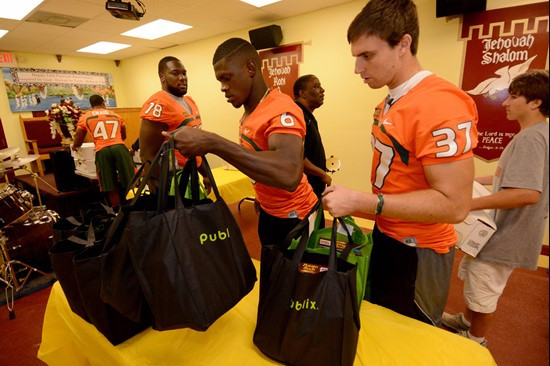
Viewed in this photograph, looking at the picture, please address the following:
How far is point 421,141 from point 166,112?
2109mm

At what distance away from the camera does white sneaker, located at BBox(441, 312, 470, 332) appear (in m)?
2.08

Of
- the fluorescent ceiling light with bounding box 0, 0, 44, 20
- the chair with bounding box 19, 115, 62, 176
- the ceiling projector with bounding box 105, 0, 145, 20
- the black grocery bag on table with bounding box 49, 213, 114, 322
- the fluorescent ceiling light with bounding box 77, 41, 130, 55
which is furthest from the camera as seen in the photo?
the chair with bounding box 19, 115, 62, 176

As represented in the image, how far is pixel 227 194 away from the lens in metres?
3.70

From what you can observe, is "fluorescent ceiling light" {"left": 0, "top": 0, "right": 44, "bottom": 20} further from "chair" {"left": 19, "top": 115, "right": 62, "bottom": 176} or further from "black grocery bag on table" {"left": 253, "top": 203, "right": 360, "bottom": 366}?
"black grocery bag on table" {"left": 253, "top": 203, "right": 360, "bottom": 366}

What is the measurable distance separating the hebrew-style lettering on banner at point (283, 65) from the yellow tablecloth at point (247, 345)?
180 inches

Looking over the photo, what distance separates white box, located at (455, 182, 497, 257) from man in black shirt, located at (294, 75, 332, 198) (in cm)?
93

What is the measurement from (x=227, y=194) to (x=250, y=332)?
272 centimetres

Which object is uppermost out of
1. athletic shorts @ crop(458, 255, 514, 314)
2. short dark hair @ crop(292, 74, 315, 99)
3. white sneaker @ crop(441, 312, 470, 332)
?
short dark hair @ crop(292, 74, 315, 99)

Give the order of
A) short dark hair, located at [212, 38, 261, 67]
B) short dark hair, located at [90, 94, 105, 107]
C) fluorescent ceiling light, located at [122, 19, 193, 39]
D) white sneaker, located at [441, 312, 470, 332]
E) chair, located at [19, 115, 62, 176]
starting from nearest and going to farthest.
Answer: short dark hair, located at [212, 38, 261, 67], white sneaker, located at [441, 312, 470, 332], short dark hair, located at [90, 94, 105, 107], fluorescent ceiling light, located at [122, 19, 193, 39], chair, located at [19, 115, 62, 176]

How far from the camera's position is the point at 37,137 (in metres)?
6.97

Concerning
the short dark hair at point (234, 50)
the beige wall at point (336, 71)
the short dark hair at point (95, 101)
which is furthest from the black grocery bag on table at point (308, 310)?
the short dark hair at point (95, 101)

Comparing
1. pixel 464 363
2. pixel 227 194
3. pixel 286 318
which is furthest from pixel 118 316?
pixel 227 194

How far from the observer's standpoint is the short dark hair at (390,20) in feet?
3.25

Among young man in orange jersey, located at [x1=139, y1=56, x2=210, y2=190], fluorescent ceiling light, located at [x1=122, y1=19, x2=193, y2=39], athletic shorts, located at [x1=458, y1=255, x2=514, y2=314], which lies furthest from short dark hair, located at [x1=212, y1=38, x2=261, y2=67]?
fluorescent ceiling light, located at [x1=122, y1=19, x2=193, y2=39]
